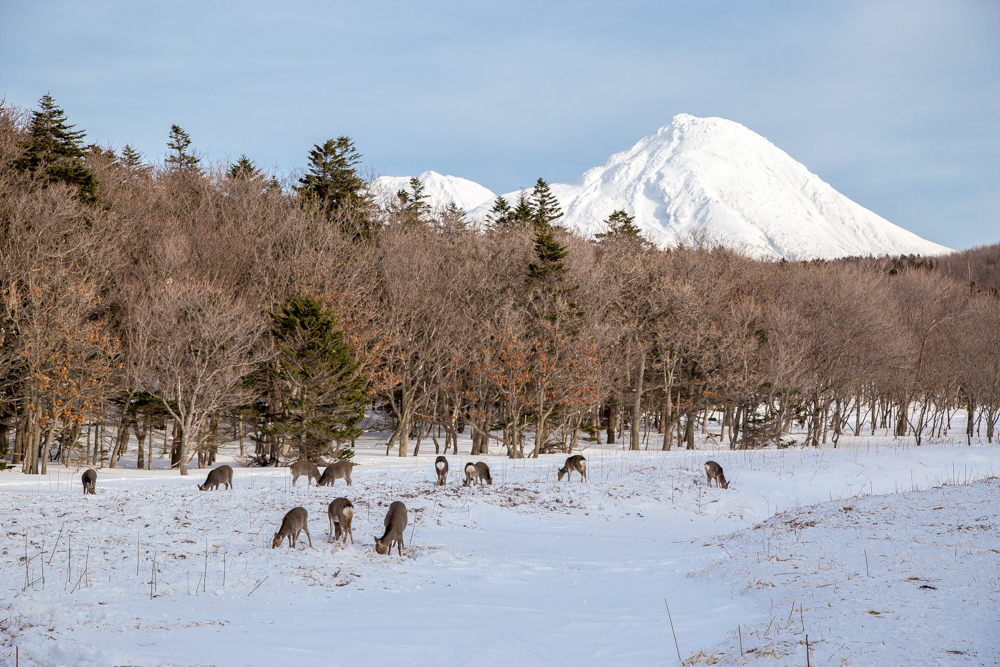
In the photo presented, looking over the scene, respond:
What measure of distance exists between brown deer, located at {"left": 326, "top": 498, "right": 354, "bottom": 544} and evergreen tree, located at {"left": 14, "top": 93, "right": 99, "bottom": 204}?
29832 mm

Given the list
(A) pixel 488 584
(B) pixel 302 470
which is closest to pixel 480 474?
(B) pixel 302 470

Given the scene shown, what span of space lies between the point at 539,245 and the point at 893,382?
1128 inches

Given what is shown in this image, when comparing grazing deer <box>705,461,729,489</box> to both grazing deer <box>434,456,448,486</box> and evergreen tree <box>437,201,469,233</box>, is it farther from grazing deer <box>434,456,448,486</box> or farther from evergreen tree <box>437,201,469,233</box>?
evergreen tree <box>437,201,469,233</box>

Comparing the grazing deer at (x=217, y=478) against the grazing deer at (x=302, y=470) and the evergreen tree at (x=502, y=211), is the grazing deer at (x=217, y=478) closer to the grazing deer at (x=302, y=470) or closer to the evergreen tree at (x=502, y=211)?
the grazing deer at (x=302, y=470)

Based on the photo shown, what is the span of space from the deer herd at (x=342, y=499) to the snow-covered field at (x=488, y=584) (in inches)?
13.3

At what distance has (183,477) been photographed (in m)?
23.2

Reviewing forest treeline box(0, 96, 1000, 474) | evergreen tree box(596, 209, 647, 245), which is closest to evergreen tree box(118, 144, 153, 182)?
forest treeline box(0, 96, 1000, 474)

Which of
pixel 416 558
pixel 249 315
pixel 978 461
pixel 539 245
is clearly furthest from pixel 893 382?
pixel 416 558

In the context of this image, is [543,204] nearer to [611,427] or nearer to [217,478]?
[611,427]

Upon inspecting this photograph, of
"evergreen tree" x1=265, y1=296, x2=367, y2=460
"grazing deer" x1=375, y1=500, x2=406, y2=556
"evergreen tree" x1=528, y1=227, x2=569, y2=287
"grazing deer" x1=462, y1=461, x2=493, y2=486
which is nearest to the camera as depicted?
"grazing deer" x1=375, y1=500, x2=406, y2=556

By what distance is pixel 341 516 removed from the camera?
38.3 ft

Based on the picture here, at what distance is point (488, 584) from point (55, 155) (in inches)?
1409

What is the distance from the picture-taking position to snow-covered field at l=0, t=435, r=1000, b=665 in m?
6.93

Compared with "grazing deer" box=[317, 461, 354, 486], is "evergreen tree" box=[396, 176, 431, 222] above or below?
above
